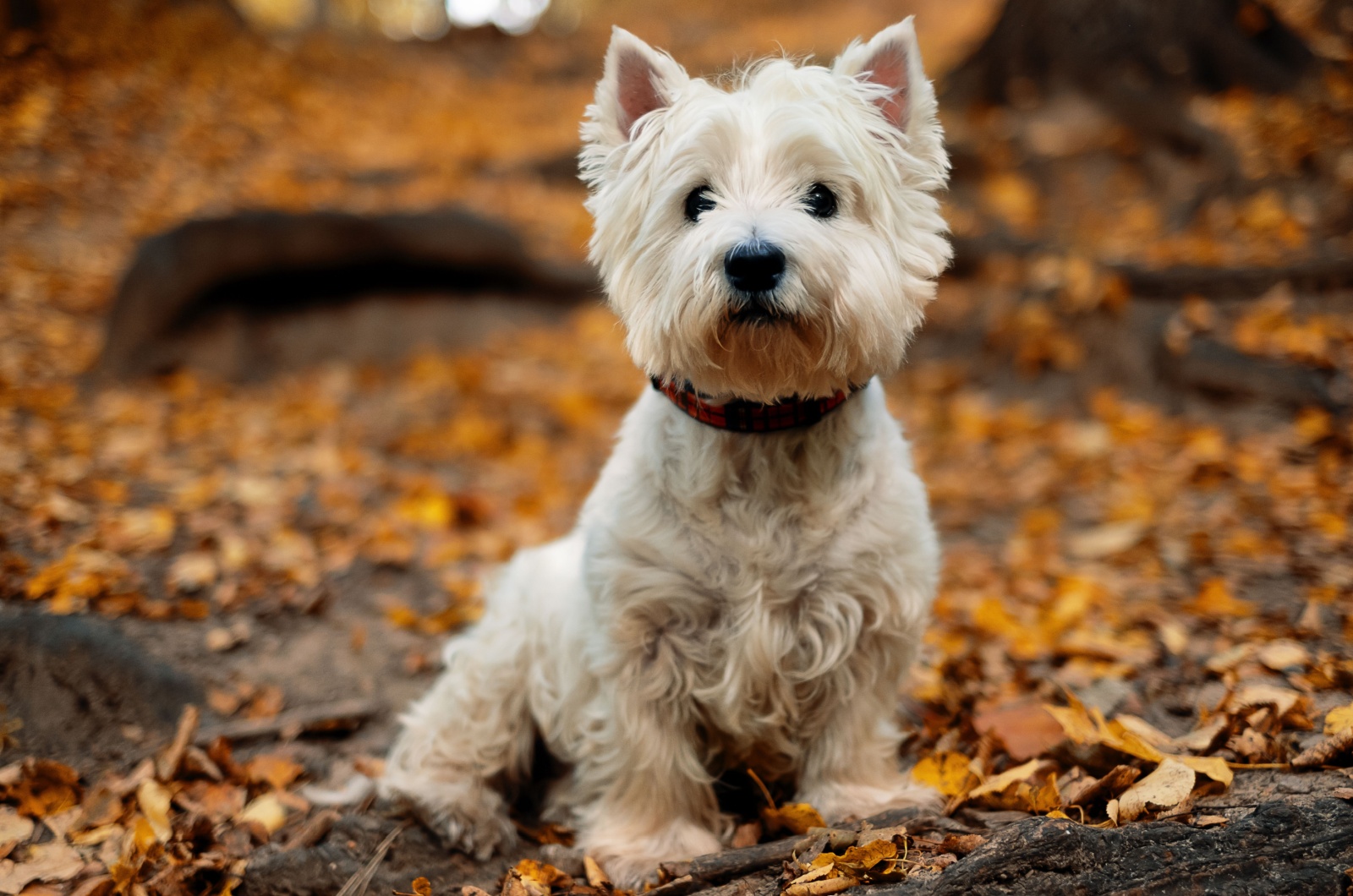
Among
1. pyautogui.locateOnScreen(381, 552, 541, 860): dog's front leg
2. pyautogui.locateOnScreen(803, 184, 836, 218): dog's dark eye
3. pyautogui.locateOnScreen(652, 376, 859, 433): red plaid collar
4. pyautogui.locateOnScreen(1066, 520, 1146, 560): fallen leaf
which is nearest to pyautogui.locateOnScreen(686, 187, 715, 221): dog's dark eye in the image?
pyautogui.locateOnScreen(803, 184, 836, 218): dog's dark eye

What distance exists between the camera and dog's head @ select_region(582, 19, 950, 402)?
7.29 ft

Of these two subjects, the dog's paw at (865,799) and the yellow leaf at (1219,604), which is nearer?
the dog's paw at (865,799)

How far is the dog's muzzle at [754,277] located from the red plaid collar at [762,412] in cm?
31

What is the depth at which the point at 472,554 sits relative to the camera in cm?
506

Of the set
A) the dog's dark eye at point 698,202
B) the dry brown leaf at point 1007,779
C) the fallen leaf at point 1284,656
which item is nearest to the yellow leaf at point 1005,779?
the dry brown leaf at point 1007,779

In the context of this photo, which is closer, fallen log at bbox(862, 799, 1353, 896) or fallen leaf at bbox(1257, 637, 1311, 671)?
fallen log at bbox(862, 799, 1353, 896)

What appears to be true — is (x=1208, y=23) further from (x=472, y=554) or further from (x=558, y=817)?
(x=558, y=817)

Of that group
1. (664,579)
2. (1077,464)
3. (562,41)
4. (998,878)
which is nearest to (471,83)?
(562,41)

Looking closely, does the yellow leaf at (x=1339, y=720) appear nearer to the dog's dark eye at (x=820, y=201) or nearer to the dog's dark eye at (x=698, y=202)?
the dog's dark eye at (x=820, y=201)

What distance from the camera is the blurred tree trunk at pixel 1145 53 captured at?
705 cm

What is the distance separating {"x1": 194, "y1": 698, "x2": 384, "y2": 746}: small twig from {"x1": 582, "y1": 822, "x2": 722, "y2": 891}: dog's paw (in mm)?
1248

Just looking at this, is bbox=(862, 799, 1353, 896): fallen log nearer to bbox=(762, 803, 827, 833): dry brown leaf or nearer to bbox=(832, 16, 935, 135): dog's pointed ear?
bbox=(762, 803, 827, 833): dry brown leaf

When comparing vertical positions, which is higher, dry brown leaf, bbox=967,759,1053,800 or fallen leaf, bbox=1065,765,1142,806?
fallen leaf, bbox=1065,765,1142,806

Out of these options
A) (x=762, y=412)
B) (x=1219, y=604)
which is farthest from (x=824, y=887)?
(x=1219, y=604)
